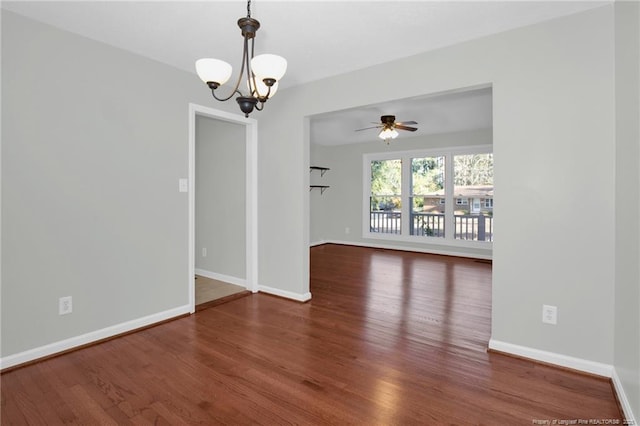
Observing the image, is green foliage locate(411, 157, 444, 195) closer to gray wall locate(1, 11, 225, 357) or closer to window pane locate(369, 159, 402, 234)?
window pane locate(369, 159, 402, 234)

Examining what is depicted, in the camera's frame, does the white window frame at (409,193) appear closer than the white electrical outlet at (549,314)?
No

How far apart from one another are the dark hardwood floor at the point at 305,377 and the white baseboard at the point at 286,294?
11.7 inches

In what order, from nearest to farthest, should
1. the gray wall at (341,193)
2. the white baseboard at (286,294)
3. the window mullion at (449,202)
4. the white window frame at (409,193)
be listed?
the white baseboard at (286,294)
the white window frame at (409,193)
the window mullion at (449,202)
the gray wall at (341,193)

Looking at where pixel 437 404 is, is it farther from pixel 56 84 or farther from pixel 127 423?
pixel 56 84

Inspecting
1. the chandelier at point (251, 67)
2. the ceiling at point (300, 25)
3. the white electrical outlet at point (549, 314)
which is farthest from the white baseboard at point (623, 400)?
the chandelier at point (251, 67)

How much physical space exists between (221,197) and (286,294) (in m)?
1.65

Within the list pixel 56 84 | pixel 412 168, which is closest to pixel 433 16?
pixel 56 84

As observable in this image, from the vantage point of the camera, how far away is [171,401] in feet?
6.35

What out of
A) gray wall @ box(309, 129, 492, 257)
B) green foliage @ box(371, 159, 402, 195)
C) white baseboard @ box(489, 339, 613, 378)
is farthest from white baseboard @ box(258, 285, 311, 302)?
green foliage @ box(371, 159, 402, 195)

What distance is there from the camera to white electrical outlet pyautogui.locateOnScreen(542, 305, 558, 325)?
A: 7.70 ft

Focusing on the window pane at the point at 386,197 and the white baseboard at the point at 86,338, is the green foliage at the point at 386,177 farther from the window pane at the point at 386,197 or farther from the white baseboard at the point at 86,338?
the white baseboard at the point at 86,338

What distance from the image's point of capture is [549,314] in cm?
237

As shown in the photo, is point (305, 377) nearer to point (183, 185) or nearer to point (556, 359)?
point (556, 359)

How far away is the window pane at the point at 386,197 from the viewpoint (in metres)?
7.38
